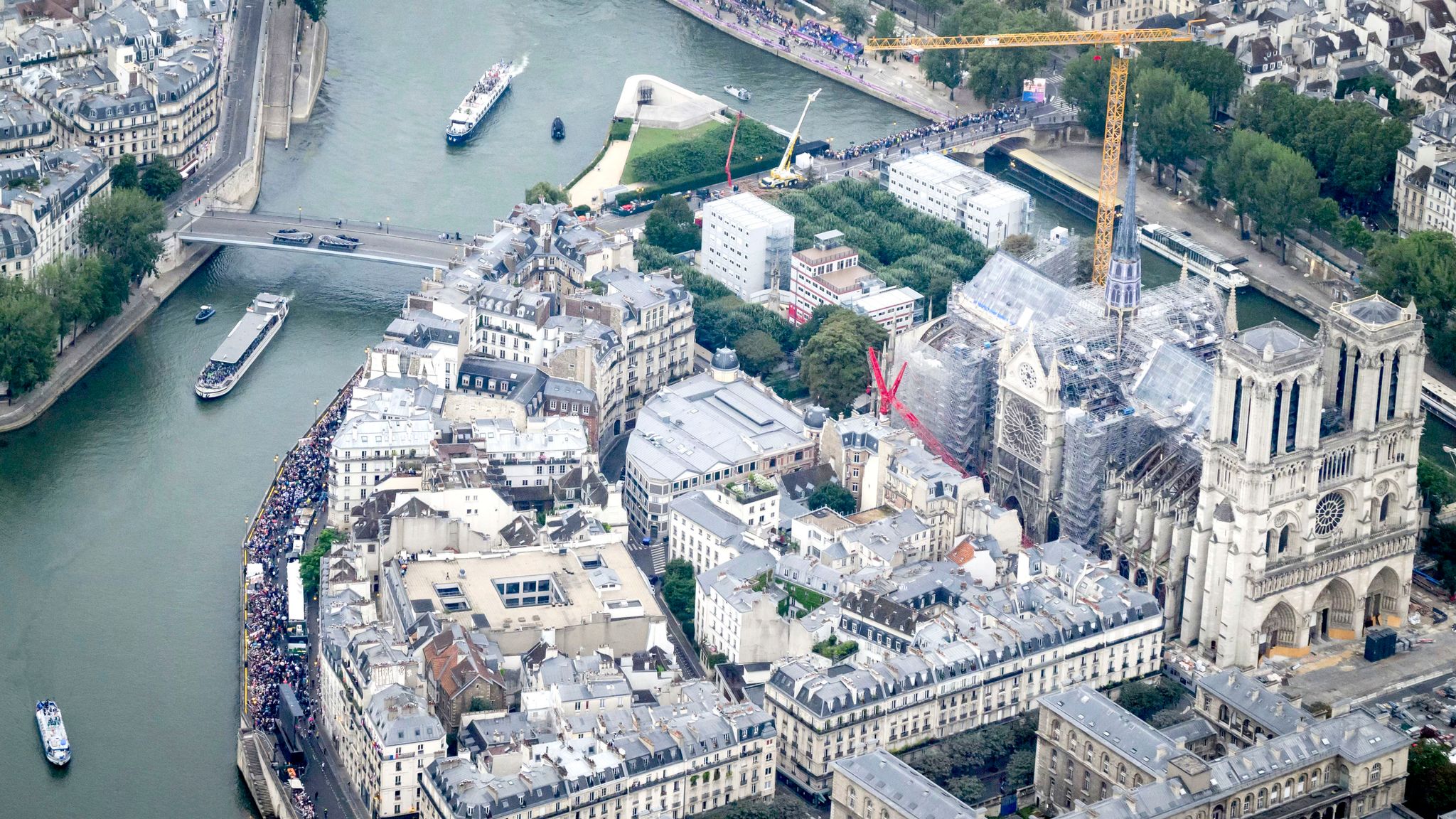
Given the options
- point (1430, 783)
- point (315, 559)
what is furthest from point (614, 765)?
point (1430, 783)

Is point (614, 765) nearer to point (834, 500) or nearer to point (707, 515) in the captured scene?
point (707, 515)

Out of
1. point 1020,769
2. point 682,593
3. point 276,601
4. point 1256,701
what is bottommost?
point 1020,769

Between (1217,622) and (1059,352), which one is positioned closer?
(1217,622)

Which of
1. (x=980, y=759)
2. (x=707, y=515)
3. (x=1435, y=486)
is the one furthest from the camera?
(x=1435, y=486)

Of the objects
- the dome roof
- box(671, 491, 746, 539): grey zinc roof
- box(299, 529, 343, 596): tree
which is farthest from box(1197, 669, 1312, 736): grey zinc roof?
box(299, 529, 343, 596): tree

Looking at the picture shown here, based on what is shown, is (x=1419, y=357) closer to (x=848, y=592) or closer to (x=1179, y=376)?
(x=1179, y=376)

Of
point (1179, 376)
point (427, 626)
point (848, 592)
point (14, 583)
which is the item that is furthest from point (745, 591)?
point (14, 583)
